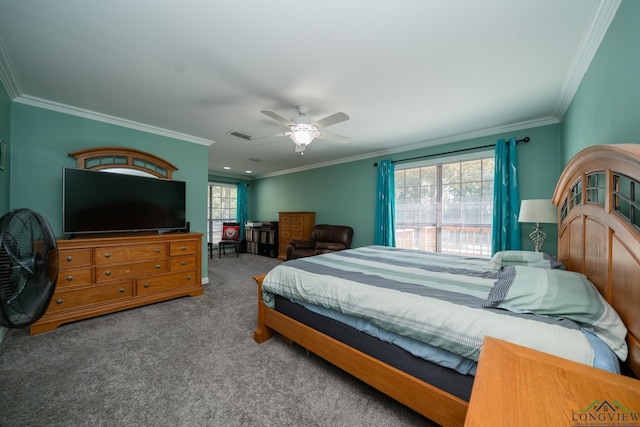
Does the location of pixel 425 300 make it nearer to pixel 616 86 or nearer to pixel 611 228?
pixel 611 228

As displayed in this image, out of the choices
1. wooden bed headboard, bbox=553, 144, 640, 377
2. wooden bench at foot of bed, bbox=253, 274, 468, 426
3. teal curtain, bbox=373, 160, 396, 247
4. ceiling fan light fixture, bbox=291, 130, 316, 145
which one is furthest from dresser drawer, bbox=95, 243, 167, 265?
wooden bed headboard, bbox=553, 144, 640, 377

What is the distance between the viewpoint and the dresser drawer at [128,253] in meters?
2.79

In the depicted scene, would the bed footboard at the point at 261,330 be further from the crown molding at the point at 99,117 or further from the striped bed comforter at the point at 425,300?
the crown molding at the point at 99,117

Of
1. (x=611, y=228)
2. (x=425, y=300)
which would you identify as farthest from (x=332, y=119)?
(x=611, y=228)

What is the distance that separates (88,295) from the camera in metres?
2.71

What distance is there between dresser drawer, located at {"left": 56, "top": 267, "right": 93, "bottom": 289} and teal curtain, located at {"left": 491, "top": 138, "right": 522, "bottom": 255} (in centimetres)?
510

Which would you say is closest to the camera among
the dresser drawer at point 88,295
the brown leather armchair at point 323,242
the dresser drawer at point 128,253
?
the dresser drawer at point 88,295

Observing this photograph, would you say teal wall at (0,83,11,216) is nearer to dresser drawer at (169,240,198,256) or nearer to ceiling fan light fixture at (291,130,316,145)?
dresser drawer at (169,240,198,256)

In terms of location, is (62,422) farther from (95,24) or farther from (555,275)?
(555,275)

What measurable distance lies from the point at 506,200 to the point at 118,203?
5.19 meters

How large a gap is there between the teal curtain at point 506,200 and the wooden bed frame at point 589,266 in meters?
1.28

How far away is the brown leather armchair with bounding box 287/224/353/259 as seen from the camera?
5207 mm

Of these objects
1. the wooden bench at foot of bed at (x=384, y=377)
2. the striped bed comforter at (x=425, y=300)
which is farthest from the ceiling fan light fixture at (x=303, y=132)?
the wooden bench at foot of bed at (x=384, y=377)

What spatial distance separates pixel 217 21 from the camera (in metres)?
1.60
